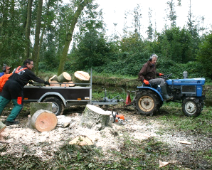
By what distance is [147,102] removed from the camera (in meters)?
7.49

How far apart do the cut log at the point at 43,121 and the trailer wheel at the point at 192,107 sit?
13.3 ft

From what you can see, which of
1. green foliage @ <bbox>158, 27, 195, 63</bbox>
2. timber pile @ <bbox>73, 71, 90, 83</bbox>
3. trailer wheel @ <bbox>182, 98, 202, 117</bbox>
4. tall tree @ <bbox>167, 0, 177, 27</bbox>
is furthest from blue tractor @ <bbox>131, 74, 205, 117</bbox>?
tall tree @ <bbox>167, 0, 177, 27</bbox>

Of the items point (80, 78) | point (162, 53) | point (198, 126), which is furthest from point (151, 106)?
point (162, 53)

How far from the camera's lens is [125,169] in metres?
3.62

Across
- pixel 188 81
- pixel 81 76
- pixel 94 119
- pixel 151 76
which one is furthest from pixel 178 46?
pixel 94 119

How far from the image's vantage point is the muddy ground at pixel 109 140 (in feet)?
13.2

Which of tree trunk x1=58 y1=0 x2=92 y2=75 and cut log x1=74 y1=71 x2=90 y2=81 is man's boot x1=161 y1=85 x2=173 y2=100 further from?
tree trunk x1=58 y1=0 x2=92 y2=75

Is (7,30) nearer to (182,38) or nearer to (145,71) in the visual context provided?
(145,71)

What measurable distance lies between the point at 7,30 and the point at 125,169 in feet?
26.4

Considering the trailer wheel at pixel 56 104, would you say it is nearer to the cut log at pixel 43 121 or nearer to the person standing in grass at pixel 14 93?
the person standing in grass at pixel 14 93

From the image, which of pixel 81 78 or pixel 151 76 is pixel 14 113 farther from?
pixel 151 76

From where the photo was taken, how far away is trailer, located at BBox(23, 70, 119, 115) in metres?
6.81

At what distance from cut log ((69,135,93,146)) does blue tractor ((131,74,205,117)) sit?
3.38m

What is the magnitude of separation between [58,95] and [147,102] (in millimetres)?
2829
